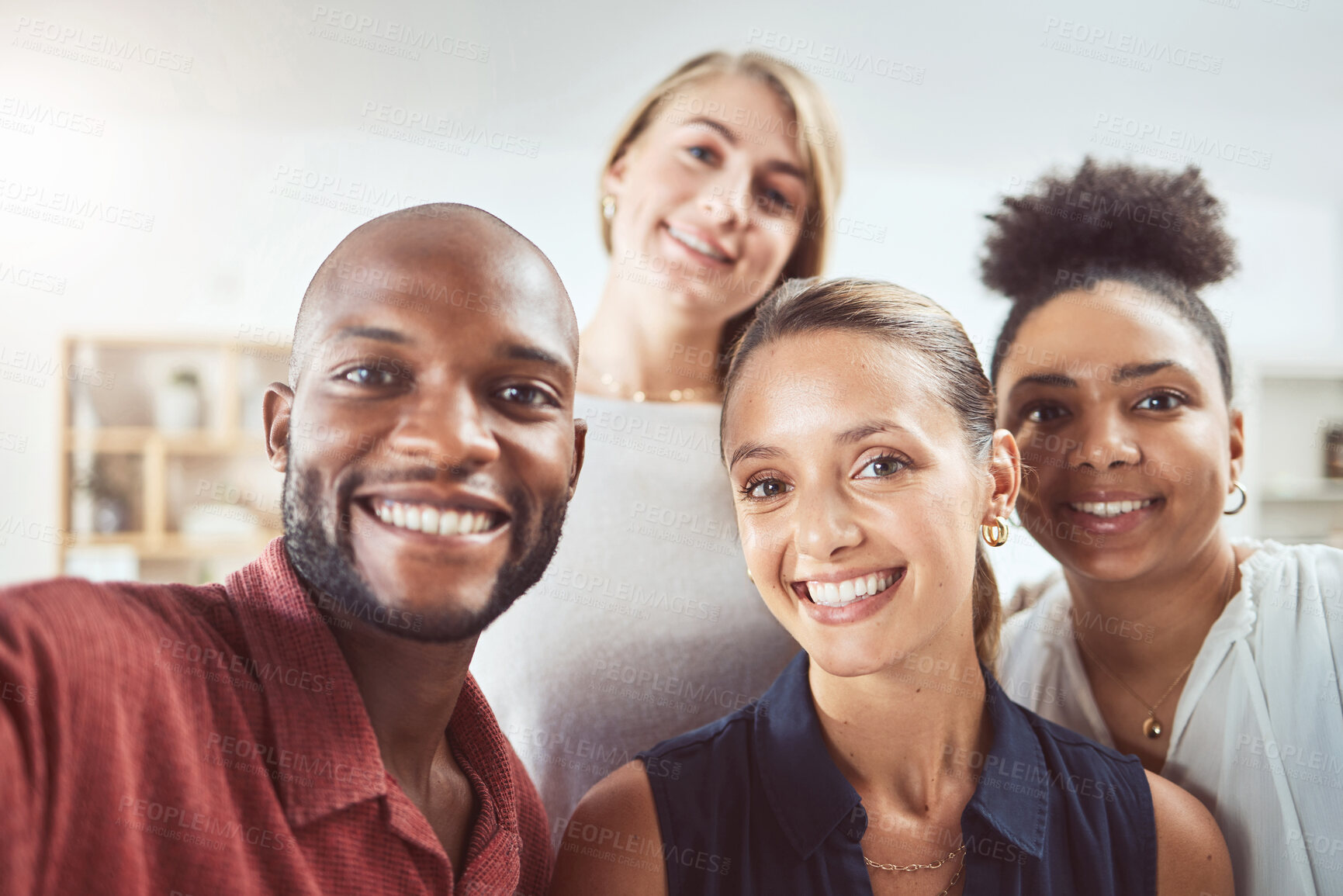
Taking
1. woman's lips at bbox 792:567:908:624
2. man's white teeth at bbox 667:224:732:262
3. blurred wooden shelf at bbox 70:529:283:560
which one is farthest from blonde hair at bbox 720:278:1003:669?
blurred wooden shelf at bbox 70:529:283:560

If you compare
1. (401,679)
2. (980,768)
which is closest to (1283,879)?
(980,768)

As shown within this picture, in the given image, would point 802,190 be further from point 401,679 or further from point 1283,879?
point 1283,879

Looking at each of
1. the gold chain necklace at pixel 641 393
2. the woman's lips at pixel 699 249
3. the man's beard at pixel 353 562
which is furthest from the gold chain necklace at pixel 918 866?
the woman's lips at pixel 699 249

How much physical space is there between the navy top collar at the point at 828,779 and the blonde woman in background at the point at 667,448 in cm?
43

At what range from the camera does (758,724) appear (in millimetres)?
1346

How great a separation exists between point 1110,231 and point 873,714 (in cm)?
105

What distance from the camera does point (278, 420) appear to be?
1071mm

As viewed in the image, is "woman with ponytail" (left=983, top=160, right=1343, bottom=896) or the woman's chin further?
"woman with ponytail" (left=983, top=160, right=1343, bottom=896)

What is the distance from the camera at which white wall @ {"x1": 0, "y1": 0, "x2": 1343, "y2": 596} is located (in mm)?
2334

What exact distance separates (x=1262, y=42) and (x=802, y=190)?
186 centimetres

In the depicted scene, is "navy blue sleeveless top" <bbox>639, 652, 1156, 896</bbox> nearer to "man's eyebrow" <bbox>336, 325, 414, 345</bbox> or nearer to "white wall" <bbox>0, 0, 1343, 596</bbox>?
"man's eyebrow" <bbox>336, 325, 414, 345</bbox>

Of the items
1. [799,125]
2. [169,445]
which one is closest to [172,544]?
[169,445]

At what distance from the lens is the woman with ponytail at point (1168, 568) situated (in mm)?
1440

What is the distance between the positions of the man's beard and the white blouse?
3.60 feet
